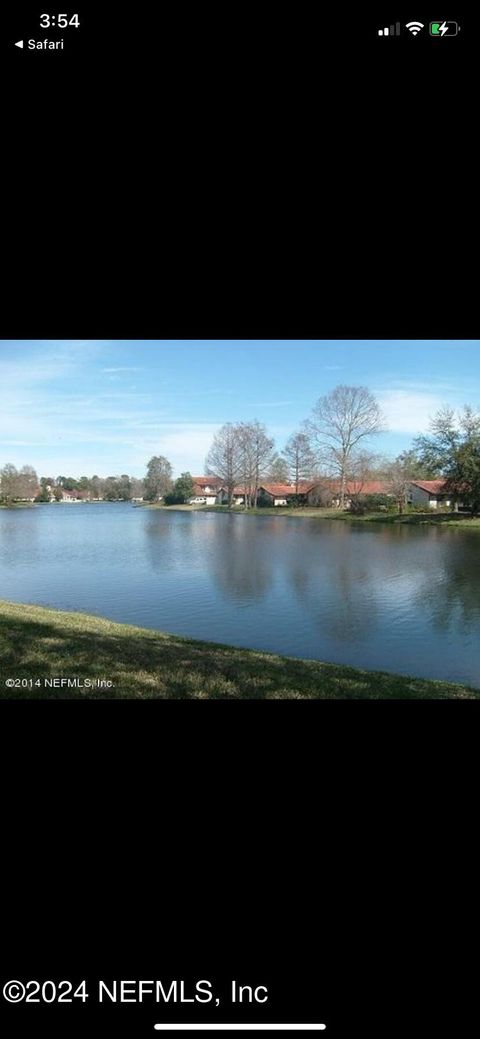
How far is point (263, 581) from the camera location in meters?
4.21

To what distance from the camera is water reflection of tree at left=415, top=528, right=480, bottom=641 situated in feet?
14.1

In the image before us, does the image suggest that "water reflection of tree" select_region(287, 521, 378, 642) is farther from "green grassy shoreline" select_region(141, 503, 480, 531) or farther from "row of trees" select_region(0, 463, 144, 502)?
"row of trees" select_region(0, 463, 144, 502)
